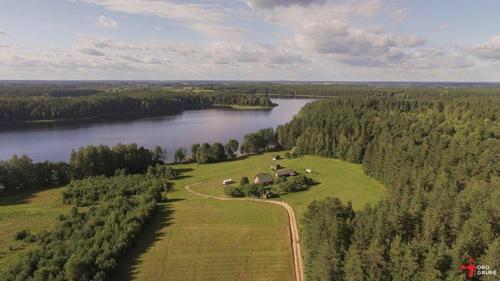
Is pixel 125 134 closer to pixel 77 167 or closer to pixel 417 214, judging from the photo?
pixel 77 167

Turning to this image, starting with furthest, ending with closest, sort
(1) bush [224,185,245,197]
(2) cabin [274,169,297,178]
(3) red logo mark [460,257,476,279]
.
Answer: (2) cabin [274,169,297,178]
(1) bush [224,185,245,197]
(3) red logo mark [460,257,476,279]

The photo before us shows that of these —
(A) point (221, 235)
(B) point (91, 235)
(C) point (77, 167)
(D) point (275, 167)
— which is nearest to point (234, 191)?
(A) point (221, 235)

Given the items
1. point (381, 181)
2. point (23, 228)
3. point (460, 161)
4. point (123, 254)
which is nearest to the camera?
point (123, 254)

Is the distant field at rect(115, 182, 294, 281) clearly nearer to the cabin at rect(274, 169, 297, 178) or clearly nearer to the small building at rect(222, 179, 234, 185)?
the small building at rect(222, 179, 234, 185)

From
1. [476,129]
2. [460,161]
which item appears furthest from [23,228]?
[476,129]

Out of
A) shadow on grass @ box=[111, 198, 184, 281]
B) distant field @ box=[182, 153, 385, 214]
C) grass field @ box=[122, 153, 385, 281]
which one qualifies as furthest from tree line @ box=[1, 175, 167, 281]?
distant field @ box=[182, 153, 385, 214]

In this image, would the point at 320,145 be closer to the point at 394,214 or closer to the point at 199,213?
the point at 199,213
